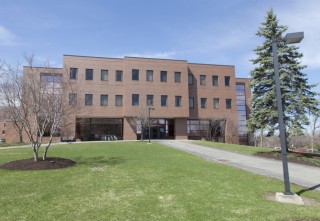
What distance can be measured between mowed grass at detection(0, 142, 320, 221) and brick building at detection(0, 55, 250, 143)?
31.2m

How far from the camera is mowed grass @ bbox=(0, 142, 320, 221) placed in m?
6.40

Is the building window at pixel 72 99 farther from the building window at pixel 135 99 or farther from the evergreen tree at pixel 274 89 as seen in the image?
the building window at pixel 135 99

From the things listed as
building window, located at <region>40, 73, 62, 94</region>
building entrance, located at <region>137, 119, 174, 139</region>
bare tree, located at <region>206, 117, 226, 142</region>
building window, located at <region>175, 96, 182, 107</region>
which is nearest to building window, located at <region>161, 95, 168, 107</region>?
building window, located at <region>175, 96, 182, 107</region>

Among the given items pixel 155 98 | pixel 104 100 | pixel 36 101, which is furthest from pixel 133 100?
pixel 36 101

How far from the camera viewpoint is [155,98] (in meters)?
47.0

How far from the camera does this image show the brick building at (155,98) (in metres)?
45.5

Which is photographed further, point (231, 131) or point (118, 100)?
point (231, 131)

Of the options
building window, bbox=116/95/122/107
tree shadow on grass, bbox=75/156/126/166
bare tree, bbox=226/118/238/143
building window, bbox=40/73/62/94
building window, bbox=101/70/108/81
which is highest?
building window, bbox=101/70/108/81

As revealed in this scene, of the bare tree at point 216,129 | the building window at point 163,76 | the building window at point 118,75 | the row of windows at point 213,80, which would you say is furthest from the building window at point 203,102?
the building window at point 118,75

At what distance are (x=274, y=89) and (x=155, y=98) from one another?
90.1 ft

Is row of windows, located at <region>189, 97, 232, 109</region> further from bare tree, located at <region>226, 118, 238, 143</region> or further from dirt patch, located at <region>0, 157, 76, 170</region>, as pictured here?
dirt patch, located at <region>0, 157, 76, 170</region>

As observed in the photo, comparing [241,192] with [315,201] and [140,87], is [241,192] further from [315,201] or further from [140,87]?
[140,87]

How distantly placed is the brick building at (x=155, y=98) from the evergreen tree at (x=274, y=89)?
72.1ft

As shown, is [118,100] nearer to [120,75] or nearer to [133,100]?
[133,100]
